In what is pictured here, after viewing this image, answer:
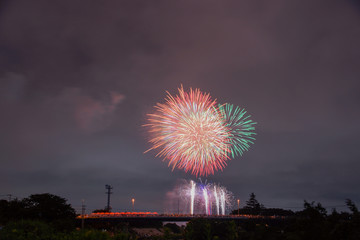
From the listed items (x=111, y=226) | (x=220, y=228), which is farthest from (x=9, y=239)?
(x=111, y=226)

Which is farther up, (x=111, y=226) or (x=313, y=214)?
(x=313, y=214)

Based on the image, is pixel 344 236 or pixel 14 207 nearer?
pixel 344 236

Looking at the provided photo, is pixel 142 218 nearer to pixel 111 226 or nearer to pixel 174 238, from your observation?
pixel 111 226

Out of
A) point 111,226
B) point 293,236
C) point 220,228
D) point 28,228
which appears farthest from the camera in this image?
point 111,226

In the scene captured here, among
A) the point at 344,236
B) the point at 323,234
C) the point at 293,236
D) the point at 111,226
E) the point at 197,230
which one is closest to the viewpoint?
the point at 323,234

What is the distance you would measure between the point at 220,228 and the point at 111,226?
13554 cm

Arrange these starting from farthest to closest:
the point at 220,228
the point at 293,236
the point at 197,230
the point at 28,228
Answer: the point at 28,228, the point at 220,228, the point at 197,230, the point at 293,236

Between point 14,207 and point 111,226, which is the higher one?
point 14,207

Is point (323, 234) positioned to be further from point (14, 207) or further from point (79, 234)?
point (14, 207)

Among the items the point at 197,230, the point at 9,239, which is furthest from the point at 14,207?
the point at 197,230

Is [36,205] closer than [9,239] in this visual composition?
No

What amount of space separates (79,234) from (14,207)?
103129mm

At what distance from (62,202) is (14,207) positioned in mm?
15036

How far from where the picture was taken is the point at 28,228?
31.7 m
